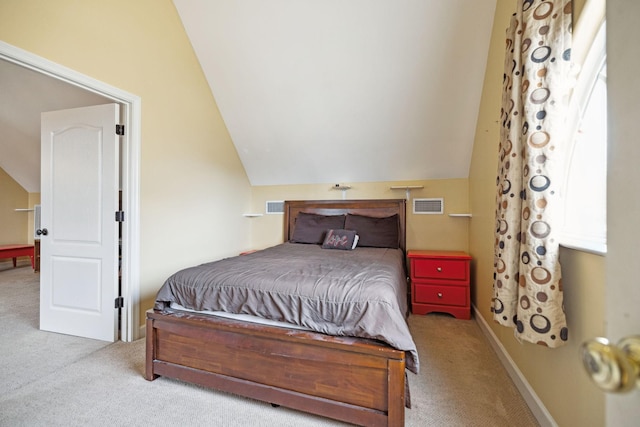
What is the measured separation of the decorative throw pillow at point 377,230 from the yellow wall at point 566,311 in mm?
1003

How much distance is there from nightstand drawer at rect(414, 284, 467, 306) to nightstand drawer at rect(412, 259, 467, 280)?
0.35 feet

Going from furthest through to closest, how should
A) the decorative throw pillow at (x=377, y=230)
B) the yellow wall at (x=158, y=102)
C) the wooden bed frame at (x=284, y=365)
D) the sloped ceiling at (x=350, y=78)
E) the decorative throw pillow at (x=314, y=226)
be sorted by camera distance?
the decorative throw pillow at (x=314, y=226) → the decorative throw pillow at (x=377, y=230) → the sloped ceiling at (x=350, y=78) → the yellow wall at (x=158, y=102) → the wooden bed frame at (x=284, y=365)

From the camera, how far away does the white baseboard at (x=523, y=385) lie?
1.32 meters

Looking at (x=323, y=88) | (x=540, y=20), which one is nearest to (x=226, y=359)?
(x=540, y=20)

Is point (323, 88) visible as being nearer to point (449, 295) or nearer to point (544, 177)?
point (544, 177)

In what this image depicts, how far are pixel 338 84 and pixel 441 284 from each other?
241cm

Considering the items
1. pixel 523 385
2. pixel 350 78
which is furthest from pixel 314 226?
pixel 523 385

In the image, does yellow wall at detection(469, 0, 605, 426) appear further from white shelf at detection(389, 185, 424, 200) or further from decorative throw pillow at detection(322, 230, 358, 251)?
decorative throw pillow at detection(322, 230, 358, 251)

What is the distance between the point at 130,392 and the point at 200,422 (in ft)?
1.88

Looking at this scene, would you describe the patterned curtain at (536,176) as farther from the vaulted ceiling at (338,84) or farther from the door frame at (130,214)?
the door frame at (130,214)

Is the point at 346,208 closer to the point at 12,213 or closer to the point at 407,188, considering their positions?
the point at 407,188

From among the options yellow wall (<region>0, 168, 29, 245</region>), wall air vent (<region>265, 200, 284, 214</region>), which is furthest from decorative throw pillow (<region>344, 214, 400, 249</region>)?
yellow wall (<region>0, 168, 29, 245</region>)

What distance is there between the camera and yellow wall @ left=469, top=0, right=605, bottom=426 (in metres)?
1.02

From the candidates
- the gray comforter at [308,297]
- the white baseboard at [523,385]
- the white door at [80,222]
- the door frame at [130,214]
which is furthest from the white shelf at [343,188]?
the white door at [80,222]
